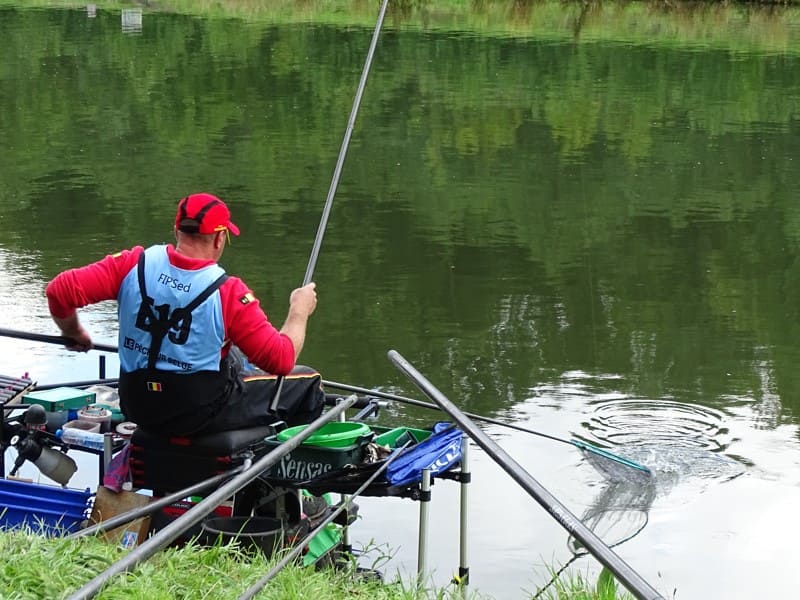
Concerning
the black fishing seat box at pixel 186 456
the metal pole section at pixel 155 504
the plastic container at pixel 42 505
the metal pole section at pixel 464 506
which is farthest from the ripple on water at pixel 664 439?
the plastic container at pixel 42 505

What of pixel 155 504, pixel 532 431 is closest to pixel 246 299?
pixel 155 504

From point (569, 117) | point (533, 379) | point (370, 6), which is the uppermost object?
point (370, 6)

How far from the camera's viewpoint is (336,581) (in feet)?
12.7

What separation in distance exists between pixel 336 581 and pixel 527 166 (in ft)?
33.7

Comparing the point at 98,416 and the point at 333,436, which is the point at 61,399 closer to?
the point at 98,416

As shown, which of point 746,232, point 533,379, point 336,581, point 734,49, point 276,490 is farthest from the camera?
point 734,49

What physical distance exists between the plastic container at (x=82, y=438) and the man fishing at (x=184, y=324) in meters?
0.37

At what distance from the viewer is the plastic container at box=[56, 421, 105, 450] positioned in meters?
4.45

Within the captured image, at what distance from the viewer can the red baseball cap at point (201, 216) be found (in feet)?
13.1

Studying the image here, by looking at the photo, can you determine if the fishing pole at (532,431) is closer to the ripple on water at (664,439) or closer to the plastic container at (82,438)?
the ripple on water at (664,439)

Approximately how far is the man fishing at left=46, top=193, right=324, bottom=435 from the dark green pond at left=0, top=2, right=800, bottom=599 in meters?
1.26

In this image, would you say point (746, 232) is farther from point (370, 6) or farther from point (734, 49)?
point (370, 6)

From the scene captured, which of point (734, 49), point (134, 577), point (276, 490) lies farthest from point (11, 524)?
point (734, 49)

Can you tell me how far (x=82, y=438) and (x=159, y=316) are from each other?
736 mm
